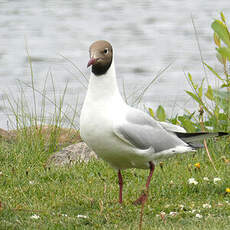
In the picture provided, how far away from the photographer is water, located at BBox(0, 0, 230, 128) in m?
12.1

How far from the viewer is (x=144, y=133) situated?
5.21m

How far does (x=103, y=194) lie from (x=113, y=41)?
10212mm

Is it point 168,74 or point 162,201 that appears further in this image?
point 168,74

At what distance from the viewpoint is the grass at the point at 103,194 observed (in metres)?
4.87

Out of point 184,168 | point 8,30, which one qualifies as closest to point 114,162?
point 184,168

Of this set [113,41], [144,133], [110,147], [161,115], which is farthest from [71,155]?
[113,41]

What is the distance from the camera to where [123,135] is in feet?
16.2

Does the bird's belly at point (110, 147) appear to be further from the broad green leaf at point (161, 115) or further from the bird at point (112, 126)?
the broad green leaf at point (161, 115)

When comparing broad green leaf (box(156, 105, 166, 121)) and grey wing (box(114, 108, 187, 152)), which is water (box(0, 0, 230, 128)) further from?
grey wing (box(114, 108, 187, 152))

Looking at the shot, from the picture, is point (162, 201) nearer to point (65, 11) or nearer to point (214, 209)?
point (214, 209)

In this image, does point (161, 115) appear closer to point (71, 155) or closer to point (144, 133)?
point (71, 155)

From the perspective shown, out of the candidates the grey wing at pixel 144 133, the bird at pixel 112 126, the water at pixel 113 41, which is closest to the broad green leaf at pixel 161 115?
the grey wing at pixel 144 133

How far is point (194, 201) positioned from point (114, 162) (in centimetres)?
82

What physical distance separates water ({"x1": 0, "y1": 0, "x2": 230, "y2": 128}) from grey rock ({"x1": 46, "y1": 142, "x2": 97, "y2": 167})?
2.99 m
